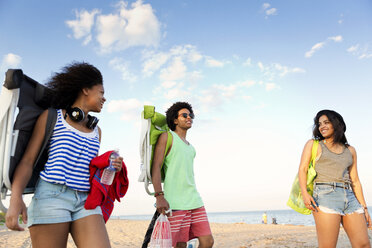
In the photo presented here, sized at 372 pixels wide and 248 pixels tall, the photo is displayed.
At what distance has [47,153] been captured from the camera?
114 inches

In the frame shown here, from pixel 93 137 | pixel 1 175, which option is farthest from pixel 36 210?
pixel 93 137

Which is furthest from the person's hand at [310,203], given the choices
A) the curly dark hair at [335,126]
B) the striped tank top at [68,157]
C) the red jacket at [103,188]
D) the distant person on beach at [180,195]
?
the striped tank top at [68,157]

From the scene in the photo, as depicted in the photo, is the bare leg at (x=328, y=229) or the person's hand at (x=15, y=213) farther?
the bare leg at (x=328, y=229)

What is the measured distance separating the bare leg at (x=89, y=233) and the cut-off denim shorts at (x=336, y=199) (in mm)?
2924

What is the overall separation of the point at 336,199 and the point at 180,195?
2.07m

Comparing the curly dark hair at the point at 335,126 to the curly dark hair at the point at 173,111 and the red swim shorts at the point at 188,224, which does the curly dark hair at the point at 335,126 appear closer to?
the curly dark hair at the point at 173,111

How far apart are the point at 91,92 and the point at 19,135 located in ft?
2.75

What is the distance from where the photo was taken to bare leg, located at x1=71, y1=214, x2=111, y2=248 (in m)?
2.63

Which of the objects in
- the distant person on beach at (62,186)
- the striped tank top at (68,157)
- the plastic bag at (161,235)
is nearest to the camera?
the distant person on beach at (62,186)

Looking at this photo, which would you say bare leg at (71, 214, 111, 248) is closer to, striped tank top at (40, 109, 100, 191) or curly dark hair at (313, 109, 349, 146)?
striped tank top at (40, 109, 100, 191)

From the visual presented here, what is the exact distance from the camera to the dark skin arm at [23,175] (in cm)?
238

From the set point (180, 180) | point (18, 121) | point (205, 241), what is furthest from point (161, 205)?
point (18, 121)

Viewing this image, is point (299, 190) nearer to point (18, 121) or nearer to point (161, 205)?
point (161, 205)

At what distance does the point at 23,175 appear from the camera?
256 centimetres
